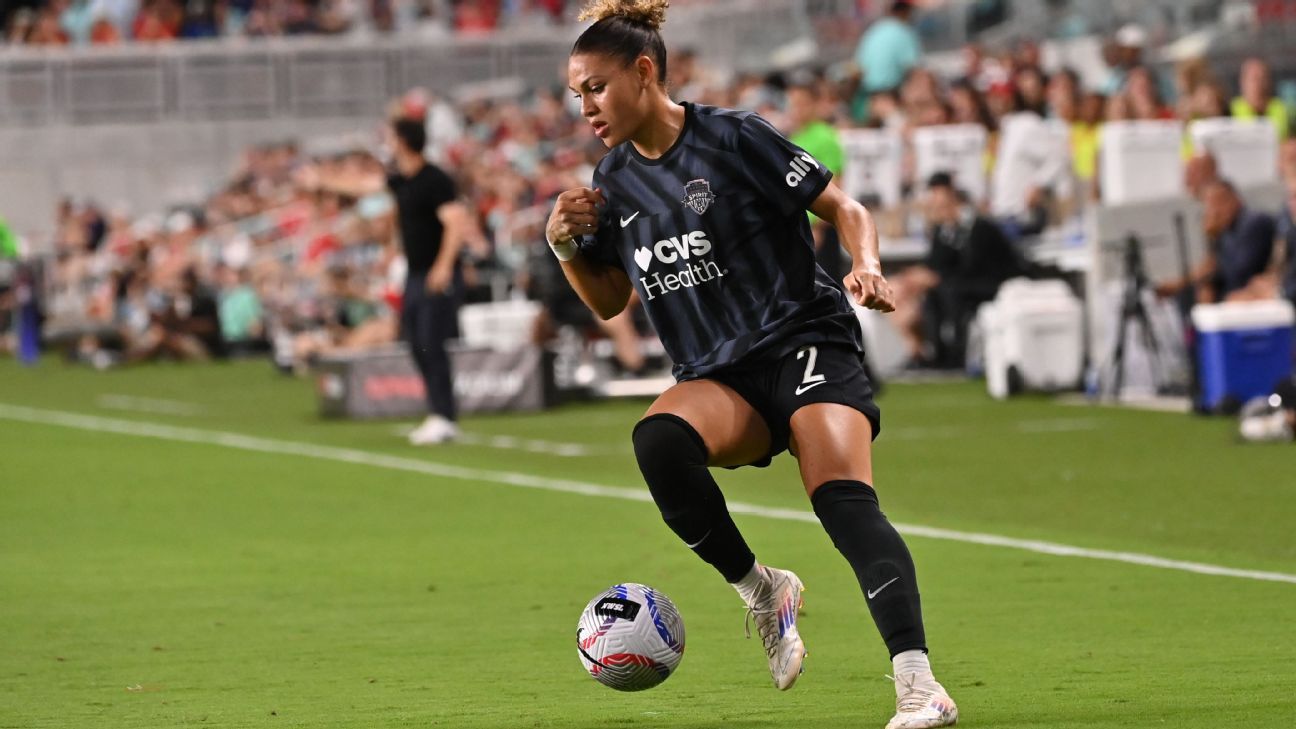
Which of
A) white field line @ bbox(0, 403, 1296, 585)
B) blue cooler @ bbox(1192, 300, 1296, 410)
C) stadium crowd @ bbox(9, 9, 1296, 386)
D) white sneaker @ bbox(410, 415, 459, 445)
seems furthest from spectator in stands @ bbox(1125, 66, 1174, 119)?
white field line @ bbox(0, 403, 1296, 585)

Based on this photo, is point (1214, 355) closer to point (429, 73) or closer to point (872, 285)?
point (872, 285)

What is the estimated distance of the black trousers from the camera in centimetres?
1574

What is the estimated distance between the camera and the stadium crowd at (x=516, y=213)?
20.0 meters

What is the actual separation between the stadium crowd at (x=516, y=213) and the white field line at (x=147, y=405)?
7.94ft

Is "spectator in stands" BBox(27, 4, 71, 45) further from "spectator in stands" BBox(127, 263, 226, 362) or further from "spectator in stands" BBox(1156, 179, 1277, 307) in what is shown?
"spectator in stands" BBox(1156, 179, 1277, 307)

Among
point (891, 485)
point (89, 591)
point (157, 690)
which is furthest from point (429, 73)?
point (157, 690)

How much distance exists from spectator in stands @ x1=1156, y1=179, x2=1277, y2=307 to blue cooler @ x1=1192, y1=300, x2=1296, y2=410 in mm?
399

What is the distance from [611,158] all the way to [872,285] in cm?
99

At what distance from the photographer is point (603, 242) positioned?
648cm

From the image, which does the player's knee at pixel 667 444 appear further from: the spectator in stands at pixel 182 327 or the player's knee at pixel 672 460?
the spectator in stands at pixel 182 327

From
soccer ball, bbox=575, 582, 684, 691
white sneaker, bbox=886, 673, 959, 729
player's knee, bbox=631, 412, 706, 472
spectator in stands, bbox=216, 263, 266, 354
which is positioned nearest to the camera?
white sneaker, bbox=886, 673, 959, 729

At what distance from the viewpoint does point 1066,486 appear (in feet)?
41.0

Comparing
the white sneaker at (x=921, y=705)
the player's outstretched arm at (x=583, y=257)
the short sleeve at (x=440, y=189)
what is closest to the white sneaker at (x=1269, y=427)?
the short sleeve at (x=440, y=189)

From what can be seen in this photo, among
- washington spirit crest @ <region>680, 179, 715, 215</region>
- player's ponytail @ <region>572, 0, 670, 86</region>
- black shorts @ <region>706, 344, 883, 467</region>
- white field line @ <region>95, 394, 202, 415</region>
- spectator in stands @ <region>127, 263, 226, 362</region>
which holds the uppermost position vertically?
player's ponytail @ <region>572, 0, 670, 86</region>
